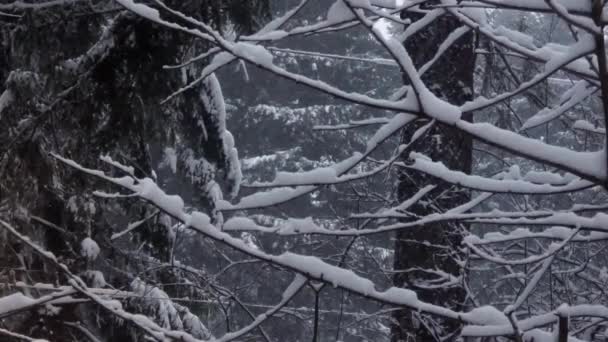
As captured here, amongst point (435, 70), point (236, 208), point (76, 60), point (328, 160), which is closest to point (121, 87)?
point (76, 60)

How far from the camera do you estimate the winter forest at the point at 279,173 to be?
4.91 feet

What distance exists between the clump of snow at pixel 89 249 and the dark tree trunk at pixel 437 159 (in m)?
2.20

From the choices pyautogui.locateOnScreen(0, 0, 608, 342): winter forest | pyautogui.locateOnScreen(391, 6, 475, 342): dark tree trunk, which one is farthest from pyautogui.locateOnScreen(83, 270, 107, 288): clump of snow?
pyautogui.locateOnScreen(391, 6, 475, 342): dark tree trunk

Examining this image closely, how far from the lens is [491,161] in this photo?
21.9m

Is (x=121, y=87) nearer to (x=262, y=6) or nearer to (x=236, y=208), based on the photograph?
(x=262, y=6)

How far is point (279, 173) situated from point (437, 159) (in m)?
2.50

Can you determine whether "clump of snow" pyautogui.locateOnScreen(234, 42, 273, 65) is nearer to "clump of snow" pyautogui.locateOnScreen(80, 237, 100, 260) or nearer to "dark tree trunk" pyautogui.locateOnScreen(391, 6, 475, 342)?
"dark tree trunk" pyautogui.locateOnScreen(391, 6, 475, 342)

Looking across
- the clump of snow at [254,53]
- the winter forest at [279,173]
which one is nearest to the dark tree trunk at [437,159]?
the winter forest at [279,173]

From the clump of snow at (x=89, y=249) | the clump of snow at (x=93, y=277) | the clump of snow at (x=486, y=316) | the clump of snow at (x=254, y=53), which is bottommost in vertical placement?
the clump of snow at (x=486, y=316)

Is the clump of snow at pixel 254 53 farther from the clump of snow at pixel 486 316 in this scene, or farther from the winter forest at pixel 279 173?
the clump of snow at pixel 486 316

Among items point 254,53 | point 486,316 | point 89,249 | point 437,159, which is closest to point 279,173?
point 254,53

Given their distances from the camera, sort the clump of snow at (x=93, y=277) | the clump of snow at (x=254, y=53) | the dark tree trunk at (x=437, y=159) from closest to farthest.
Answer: the clump of snow at (x=254, y=53) → the dark tree trunk at (x=437, y=159) → the clump of snow at (x=93, y=277)

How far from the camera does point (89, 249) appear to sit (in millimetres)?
4836

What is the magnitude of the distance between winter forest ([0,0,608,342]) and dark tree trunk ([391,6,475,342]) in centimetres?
1
